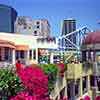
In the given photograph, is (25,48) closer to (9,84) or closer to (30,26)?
→ (9,84)

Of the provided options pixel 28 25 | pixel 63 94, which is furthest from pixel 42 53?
pixel 28 25

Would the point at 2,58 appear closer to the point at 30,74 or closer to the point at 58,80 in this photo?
the point at 58,80

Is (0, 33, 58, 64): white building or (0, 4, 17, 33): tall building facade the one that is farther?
(0, 4, 17, 33): tall building facade

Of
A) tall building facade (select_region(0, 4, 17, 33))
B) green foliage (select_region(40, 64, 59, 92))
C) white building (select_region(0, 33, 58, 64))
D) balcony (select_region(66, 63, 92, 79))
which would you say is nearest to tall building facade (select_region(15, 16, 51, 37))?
tall building facade (select_region(0, 4, 17, 33))

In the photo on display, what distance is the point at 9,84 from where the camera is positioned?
12664 mm

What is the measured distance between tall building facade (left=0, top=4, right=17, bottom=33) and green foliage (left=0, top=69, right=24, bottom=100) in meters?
137

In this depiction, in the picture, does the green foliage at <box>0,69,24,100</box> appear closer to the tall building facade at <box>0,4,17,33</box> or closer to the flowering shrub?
the flowering shrub

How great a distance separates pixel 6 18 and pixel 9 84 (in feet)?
506

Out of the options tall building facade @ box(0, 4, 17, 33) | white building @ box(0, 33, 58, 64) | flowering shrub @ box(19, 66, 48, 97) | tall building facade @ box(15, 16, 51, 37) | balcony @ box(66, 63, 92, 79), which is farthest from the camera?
tall building facade @ box(0, 4, 17, 33)

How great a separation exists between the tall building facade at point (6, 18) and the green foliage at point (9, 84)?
13679 centimetres

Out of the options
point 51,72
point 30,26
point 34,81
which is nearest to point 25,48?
point 51,72

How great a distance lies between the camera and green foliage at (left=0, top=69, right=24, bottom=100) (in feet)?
40.4

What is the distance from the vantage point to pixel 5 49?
117ft

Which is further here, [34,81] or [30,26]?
[30,26]
